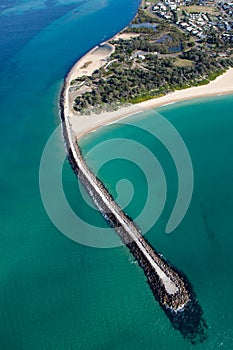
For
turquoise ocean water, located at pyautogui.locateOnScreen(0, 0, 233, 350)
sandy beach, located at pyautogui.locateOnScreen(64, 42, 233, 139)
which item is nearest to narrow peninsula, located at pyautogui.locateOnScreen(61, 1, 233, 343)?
sandy beach, located at pyautogui.locateOnScreen(64, 42, 233, 139)

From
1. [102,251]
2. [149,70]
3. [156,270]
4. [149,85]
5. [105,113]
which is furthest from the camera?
[149,70]

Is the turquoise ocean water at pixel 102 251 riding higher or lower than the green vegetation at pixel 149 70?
lower

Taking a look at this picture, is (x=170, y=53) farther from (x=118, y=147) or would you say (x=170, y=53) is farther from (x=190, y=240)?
(x=190, y=240)

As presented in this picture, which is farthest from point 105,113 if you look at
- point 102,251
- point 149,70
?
point 102,251

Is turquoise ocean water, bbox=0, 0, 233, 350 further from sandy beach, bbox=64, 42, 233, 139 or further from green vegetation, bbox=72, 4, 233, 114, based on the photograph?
green vegetation, bbox=72, 4, 233, 114

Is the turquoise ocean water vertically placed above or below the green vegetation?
below

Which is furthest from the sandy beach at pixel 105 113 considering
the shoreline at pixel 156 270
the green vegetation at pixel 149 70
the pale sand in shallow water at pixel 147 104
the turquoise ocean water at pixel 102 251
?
the shoreline at pixel 156 270

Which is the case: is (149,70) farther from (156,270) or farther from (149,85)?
(156,270)

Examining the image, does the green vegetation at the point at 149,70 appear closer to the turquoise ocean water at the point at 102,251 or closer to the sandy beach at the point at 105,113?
the sandy beach at the point at 105,113
